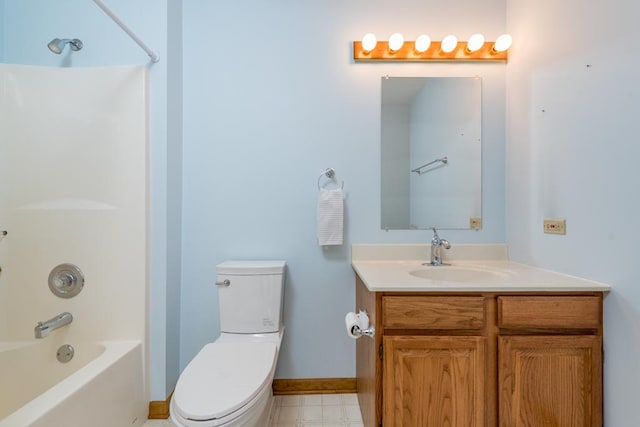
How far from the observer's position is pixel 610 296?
1111mm

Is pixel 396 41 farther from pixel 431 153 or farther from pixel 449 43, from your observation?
pixel 431 153

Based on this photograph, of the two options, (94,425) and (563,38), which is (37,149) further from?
(563,38)

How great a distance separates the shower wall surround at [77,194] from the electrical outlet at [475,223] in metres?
1.83

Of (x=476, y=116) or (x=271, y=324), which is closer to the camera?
(x=271, y=324)

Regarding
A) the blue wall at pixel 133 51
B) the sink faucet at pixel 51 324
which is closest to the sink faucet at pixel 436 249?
A: the blue wall at pixel 133 51

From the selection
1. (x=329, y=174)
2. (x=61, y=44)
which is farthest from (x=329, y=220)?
(x=61, y=44)

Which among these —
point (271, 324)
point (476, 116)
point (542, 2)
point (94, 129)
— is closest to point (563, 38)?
point (542, 2)

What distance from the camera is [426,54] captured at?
1729mm

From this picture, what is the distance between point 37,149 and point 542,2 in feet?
8.75

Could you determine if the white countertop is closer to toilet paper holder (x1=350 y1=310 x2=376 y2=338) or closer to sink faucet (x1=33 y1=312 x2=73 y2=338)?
toilet paper holder (x1=350 y1=310 x2=376 y2=338)

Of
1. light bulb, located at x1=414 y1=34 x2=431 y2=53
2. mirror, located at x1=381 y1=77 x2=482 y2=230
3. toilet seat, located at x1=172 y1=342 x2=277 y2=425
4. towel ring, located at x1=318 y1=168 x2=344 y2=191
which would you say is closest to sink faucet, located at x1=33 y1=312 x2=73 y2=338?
toilet seat, located at x1=172 y1=342 x2=277 y2=425

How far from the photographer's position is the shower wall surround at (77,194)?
1528 millimetres

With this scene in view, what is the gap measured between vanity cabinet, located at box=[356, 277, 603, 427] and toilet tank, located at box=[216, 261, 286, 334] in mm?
653

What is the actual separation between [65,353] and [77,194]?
0.81 metres
